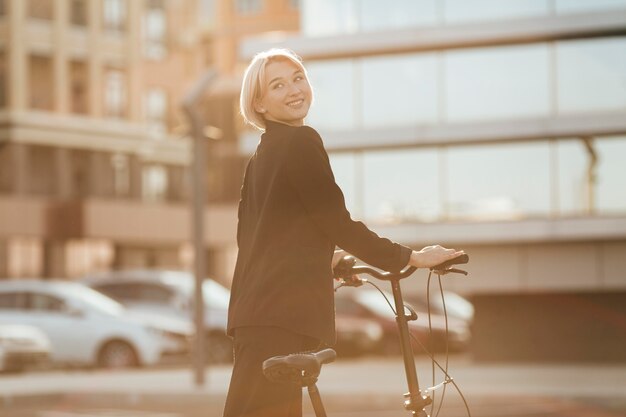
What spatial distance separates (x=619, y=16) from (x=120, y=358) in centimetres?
1159

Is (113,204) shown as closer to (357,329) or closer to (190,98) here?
(357,329)

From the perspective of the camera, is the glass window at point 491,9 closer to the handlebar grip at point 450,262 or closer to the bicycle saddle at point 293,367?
the handlebar grip at point 450,262

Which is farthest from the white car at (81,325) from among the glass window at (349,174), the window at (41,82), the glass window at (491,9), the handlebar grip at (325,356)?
the window at (41,82)

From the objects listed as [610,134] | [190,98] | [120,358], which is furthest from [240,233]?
[610,134]

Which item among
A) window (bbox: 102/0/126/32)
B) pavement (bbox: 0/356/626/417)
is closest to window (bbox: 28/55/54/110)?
window (bbox: 102/0/126/32)

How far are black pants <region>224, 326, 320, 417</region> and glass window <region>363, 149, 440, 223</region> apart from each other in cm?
2599

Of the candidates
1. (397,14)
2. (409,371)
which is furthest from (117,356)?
(409,371)

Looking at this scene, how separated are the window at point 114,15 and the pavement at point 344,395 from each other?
1282 inches

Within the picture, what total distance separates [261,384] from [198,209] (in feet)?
48.5

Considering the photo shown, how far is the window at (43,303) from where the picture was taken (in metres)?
26.9

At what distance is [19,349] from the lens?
25.3 m

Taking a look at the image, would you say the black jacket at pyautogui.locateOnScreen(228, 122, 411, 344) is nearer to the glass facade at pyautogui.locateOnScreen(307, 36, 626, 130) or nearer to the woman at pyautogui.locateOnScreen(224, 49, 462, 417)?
the woman at pyautogui.locateOnScreen(224, 49, 462, 417)

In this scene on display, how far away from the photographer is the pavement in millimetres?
15789

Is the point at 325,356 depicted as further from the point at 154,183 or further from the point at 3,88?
the point at 154,183
